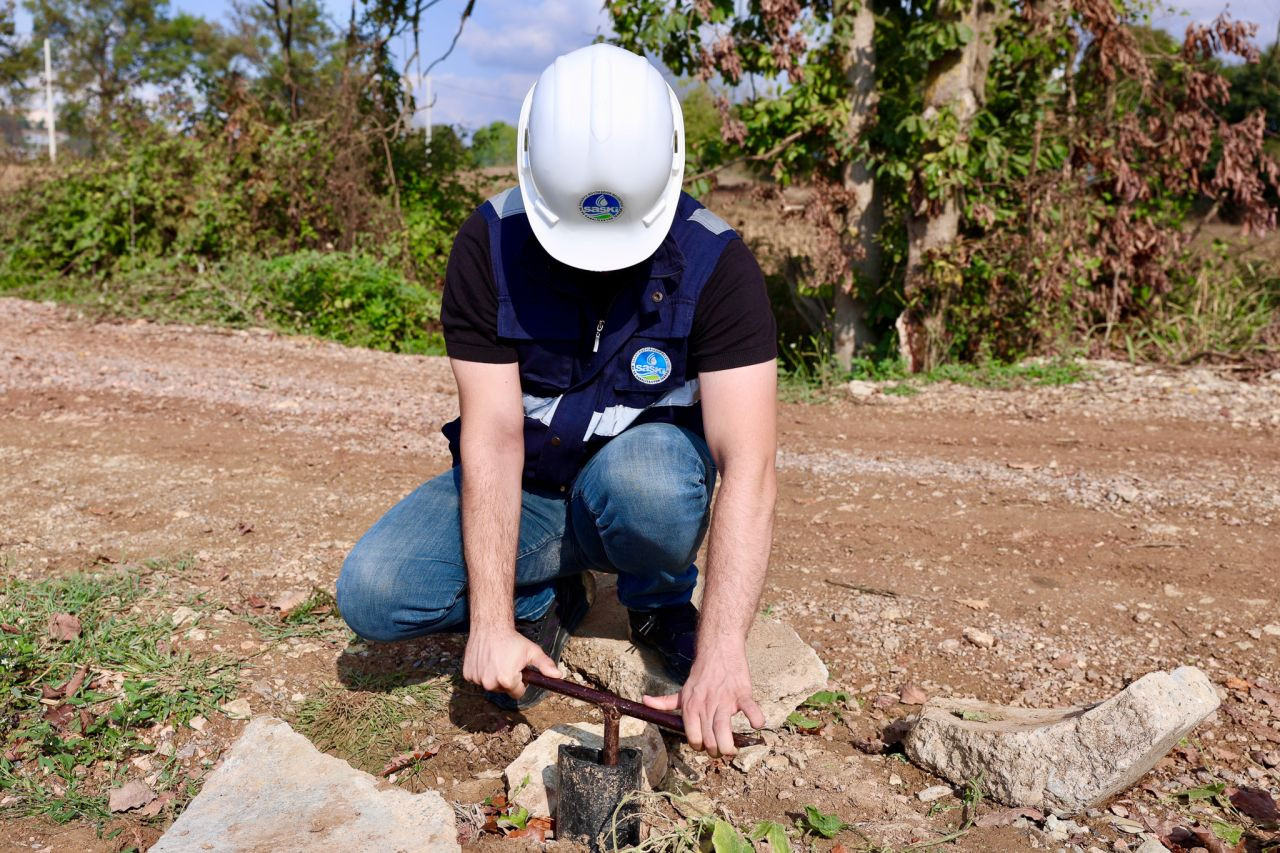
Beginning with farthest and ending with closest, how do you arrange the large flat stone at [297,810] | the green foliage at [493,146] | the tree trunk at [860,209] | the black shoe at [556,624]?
the green foliage at [493,146] < the tree trunk at [860,209] < the black shoe at [556,624] < the large flat stone at [297,810]

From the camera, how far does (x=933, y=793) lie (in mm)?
2215

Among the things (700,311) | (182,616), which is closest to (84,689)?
(182,616)

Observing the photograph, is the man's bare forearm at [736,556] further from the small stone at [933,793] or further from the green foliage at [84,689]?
the green foliage at [84,689]

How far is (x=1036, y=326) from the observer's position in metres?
6.03

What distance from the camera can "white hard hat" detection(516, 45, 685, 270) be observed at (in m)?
2.06

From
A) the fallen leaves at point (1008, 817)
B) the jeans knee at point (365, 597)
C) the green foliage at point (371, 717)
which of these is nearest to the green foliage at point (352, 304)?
the green foliage at point (371, 717)

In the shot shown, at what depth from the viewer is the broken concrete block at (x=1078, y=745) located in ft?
6.63

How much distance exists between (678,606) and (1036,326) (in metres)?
4.28

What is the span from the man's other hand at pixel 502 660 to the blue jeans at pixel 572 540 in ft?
1.15

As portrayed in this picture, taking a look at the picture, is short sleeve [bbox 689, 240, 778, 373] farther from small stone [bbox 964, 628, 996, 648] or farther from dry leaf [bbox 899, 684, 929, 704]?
small stone [bbox 964, 628, 996, 648]

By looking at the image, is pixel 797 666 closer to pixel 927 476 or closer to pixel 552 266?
pixel 552 266

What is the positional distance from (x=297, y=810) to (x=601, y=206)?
51.5 inches

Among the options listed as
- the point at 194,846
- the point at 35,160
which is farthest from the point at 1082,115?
the point at 35,160

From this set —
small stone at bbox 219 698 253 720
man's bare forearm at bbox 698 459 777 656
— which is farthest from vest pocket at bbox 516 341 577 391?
small stone at bbox 219 698 253 720
